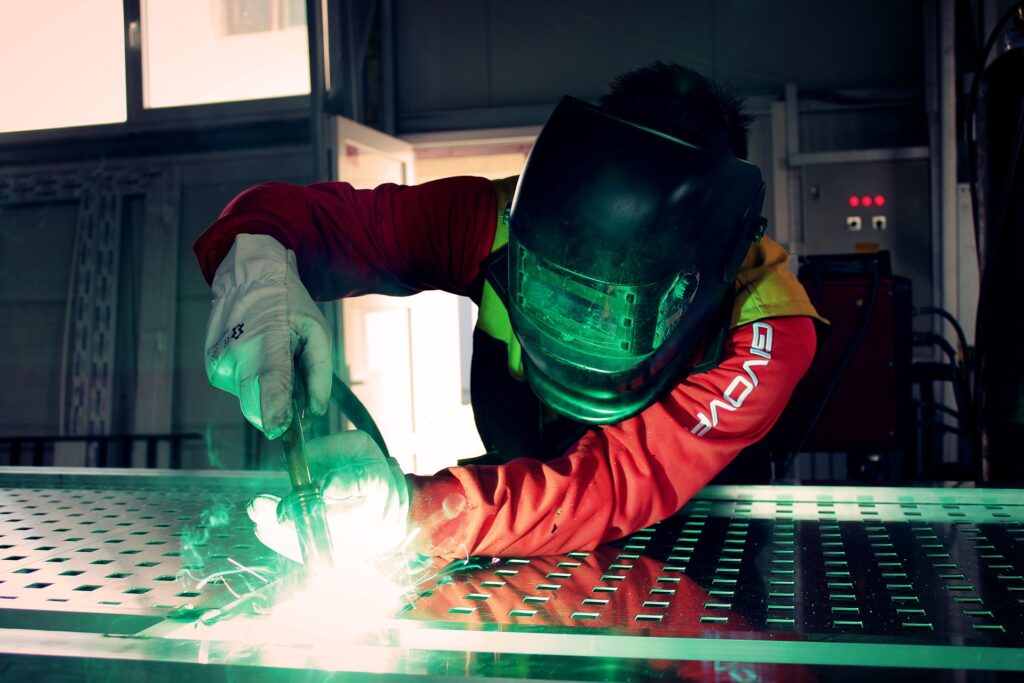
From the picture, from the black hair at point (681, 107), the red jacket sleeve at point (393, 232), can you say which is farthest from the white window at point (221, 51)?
the black hair at point (681, 107)

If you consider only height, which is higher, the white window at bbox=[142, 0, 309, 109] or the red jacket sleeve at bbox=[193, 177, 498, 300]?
the white window at bbox=[142, 0, 309, 109]

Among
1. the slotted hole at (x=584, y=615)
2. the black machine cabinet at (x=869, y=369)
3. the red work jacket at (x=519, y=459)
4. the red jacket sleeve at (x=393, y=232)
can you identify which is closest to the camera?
the slotted hole at (x=584, y=615)

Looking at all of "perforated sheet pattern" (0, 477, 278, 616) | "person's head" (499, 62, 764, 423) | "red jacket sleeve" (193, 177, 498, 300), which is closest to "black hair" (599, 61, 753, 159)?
"person's head" (499, 62, 764, 423)

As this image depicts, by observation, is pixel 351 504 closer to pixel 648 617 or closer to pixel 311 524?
pixel 311 524

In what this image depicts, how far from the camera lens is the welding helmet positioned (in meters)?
0.81

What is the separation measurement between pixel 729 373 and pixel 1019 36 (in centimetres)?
77

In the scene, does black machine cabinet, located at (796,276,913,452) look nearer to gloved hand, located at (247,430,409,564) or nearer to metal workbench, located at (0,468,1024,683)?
metal workbench, located at (0,468,1024,683)

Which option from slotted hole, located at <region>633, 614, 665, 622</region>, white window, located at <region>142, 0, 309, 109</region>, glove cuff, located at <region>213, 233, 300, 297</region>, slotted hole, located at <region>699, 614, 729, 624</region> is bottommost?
slotted hole, located at <region>699, 614, 729, 624</region>

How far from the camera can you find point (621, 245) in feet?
2.66

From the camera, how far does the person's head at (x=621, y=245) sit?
→ 0.81 meters

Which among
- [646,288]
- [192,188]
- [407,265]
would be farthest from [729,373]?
[192,188]

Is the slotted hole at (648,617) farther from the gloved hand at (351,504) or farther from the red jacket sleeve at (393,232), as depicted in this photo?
the red jacket sleeve at (393,232)

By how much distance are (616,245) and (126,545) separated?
0.53m

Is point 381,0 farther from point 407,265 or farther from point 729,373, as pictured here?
point 729,373
